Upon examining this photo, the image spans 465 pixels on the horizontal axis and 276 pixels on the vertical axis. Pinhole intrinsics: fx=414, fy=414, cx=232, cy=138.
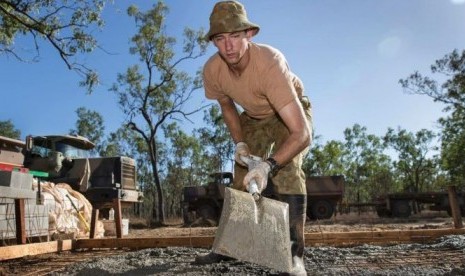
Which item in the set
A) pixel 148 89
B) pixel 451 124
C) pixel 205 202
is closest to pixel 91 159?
pixel 205 202

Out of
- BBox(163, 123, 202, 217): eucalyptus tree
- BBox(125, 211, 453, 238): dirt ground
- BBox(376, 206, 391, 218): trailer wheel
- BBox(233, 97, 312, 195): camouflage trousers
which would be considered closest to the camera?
BBox(233, 97, 312, 195): camouflage trousers

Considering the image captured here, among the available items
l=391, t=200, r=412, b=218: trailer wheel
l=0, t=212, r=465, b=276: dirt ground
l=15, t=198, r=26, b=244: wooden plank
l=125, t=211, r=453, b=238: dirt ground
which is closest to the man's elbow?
l=0, t=212, r=465, b=276: dirt ground

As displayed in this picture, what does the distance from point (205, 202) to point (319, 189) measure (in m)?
5.31

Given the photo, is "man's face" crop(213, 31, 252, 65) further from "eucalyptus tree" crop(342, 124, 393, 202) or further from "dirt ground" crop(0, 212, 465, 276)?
"eucalyptus tree" crop(342, 124, 393, 202)

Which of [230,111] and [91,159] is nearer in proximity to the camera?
[230,111]

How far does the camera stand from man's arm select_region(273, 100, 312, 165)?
8.54 ft

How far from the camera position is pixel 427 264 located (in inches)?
131

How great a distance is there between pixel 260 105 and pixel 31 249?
2.94 metres

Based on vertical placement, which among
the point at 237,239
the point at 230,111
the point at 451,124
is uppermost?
the point at 451,124

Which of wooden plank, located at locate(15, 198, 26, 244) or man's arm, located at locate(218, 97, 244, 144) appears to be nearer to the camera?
man's arm, located at locate(218, 97, 244, 144)

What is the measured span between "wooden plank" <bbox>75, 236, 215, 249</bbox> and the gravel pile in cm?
54

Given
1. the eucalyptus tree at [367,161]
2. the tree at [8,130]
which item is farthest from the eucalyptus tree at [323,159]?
the tree at [8,130]

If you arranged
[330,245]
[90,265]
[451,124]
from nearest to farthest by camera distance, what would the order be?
[90,265] → [330,245] → [451,124]

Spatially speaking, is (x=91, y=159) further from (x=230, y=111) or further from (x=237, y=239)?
(x=237, y=239)
